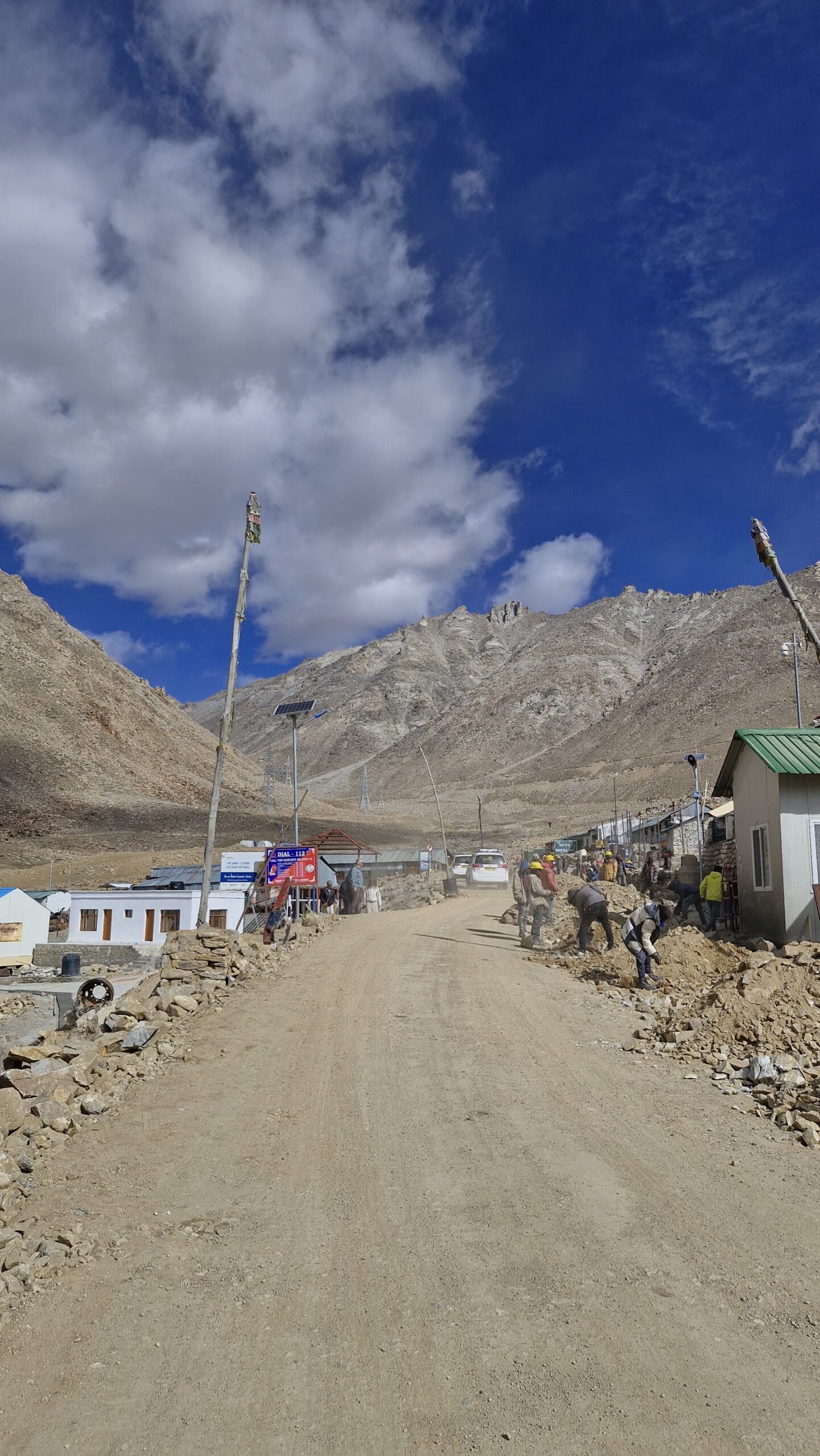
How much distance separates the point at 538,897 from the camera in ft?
62.2

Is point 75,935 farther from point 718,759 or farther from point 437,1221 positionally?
point 718,759

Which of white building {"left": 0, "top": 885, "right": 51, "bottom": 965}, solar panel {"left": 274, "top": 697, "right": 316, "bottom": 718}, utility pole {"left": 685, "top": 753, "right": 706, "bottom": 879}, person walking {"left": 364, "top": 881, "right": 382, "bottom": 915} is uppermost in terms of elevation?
solar panel {"left": 274, "top": 697, "right": 316, "bottom": 718}

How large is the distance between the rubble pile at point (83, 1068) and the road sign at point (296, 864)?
10.0 meters

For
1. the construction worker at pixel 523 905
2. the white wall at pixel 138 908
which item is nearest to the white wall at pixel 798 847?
the construction worker at pixel 523 905

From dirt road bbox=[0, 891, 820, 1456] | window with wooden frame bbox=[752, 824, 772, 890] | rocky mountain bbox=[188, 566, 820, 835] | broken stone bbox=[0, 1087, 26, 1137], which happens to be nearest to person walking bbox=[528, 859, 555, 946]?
window with wooden frame bbox=[752, 824, 772, 890]

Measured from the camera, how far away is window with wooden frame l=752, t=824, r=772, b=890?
53.3 feet

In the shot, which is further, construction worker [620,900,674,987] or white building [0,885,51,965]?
white building [0,885,51,965]

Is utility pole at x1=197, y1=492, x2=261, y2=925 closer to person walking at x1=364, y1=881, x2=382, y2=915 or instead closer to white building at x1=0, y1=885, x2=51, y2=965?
person walking at x1=364, y1=881, x2=382, y2=915

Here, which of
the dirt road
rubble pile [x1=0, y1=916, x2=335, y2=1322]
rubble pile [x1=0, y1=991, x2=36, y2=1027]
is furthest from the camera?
rubble pile [x1=0, y1=991, x2=36, y2=1027]

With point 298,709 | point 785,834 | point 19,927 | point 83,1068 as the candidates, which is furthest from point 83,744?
point 83,1068

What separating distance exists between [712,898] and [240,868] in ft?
58.7

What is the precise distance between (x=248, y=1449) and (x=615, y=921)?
57.3 ft

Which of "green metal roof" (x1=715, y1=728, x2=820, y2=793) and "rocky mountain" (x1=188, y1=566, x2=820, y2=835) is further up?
"rocky mountain" (x1=188, y1=566, x2=820, y2=835)

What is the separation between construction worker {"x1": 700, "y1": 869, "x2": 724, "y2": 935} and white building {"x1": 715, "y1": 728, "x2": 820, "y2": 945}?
1238 mm
